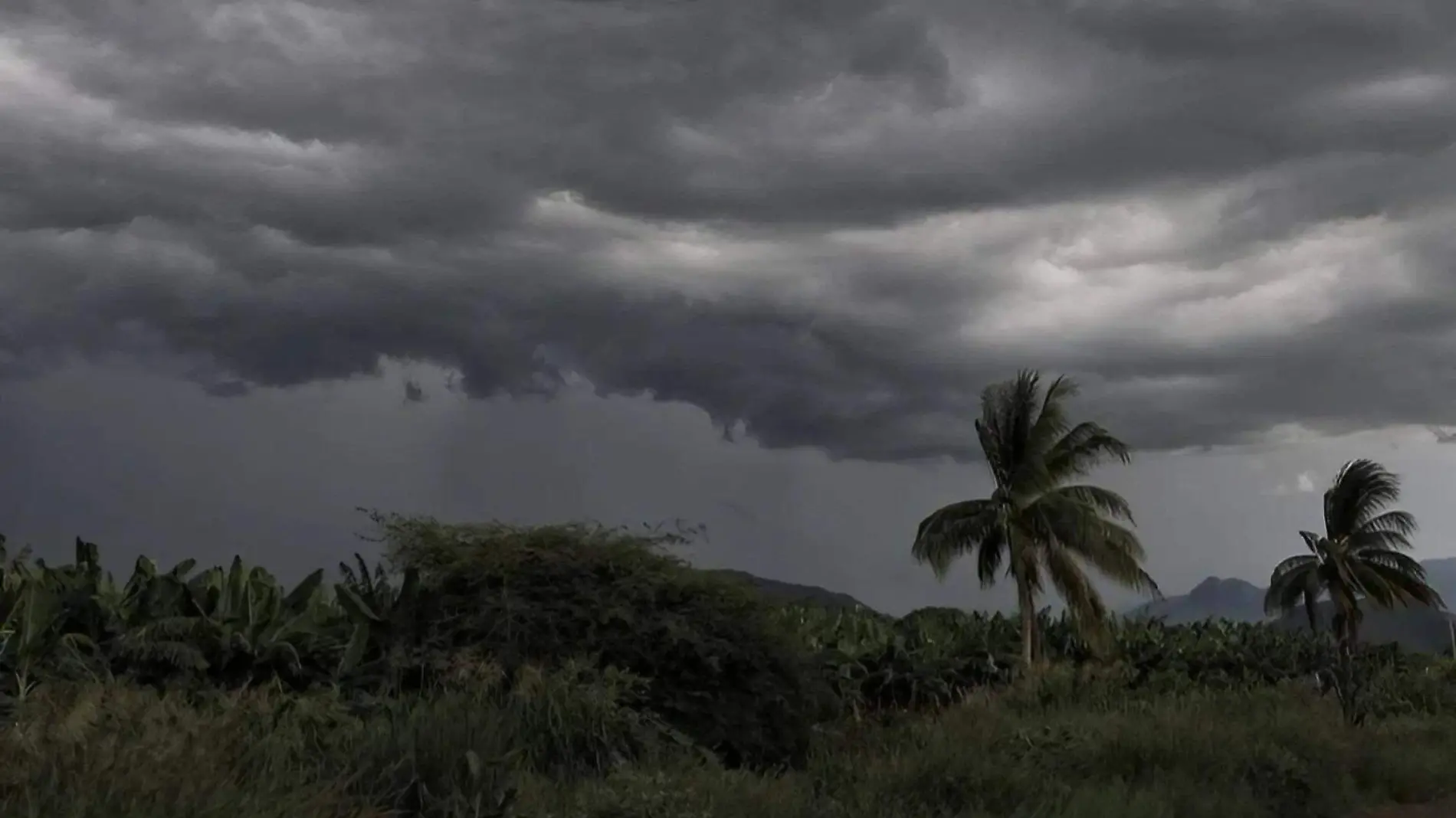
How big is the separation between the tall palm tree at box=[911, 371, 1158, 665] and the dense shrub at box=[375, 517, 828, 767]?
20300 mm

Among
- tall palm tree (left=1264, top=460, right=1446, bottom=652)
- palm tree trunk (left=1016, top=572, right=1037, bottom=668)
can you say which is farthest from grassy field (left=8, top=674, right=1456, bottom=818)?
tall palm tree (left=1264, top=460, right=1446, bottom=652)

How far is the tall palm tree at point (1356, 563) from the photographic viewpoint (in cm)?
4972

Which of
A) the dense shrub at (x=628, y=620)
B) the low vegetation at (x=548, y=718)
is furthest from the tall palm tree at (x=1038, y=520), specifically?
the dense shrub at (x=628, y=620)

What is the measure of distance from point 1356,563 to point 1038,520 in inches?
766

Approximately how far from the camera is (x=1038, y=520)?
36.8 metres

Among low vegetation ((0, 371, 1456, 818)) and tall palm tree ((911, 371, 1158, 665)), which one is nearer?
low vegetation ((0, 371, 1456, 818))

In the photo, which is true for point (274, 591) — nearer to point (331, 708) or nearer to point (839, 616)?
point (331, 708)

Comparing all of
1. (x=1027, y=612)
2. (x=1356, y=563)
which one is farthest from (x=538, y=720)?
(x=1356, y=563)

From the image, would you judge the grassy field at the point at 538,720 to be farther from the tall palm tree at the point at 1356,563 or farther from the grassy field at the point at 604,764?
the tall palm tree at the point at 1356,563

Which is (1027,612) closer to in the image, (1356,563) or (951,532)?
(951,532)

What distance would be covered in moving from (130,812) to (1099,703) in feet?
57.8

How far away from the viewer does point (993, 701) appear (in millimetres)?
22562

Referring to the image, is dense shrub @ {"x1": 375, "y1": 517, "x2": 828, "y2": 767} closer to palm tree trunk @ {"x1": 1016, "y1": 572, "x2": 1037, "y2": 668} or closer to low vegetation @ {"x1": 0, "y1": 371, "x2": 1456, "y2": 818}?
low vegetation @ {"x1": 0, "y1": 371, "x2": 1456, "y2": 818}

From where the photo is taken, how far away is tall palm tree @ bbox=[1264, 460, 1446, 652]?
49719 millimetres
